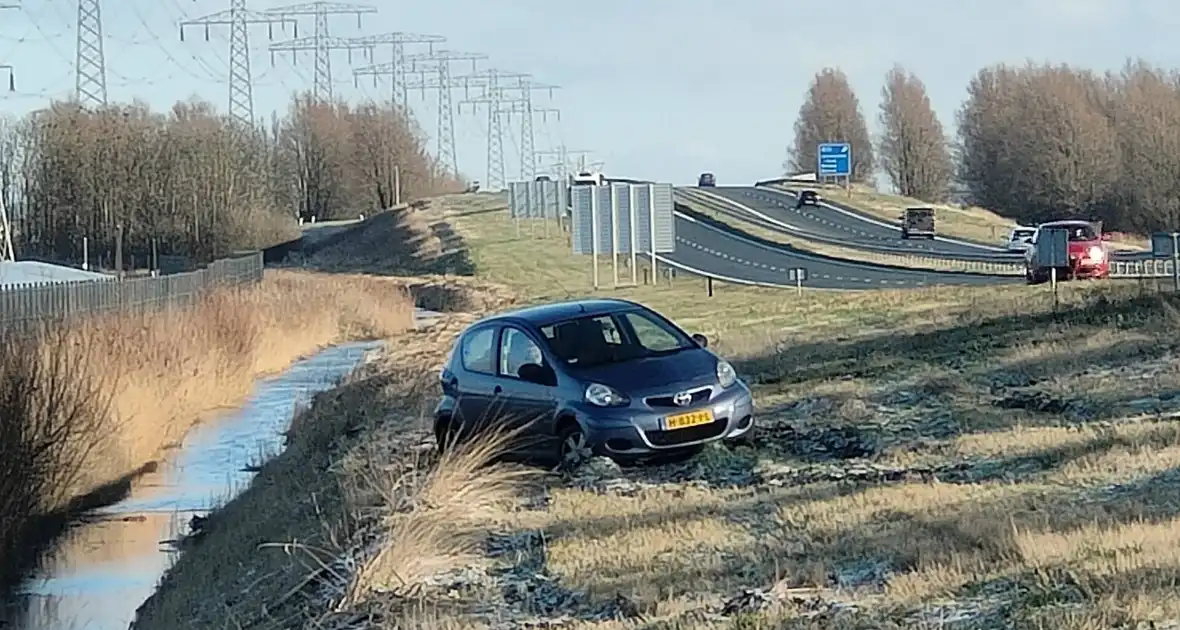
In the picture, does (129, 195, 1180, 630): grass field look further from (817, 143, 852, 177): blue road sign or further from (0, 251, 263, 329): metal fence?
(817, 143, 852, 177): blue road sign

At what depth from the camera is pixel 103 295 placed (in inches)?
1479

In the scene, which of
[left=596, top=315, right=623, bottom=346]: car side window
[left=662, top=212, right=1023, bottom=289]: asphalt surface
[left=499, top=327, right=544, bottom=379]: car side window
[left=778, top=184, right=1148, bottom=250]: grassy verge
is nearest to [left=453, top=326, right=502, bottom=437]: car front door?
[left=499, top=327, right=544, bottom=379]: car side window

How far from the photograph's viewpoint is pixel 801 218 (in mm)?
97688

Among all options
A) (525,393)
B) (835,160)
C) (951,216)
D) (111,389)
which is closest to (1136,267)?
(111,389)

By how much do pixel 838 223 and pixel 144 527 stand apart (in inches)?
2871

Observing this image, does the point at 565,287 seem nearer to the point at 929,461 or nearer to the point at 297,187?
the point at 929,461

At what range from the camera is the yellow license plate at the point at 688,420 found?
15.7m

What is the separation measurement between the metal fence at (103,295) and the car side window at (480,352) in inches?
481

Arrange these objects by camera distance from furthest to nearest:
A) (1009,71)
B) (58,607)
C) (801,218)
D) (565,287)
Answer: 1. (1009,71)
2. (801,218)
3. (565,287)
4. (58,607)

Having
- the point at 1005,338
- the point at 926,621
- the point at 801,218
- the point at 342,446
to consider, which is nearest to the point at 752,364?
the point at 1005,338

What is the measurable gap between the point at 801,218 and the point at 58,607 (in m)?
80.0

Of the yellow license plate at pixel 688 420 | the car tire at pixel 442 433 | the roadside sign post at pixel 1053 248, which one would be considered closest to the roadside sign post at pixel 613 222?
the roadside sign post at pixel 1053 248

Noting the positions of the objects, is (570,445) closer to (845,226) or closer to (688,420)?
(688,420)

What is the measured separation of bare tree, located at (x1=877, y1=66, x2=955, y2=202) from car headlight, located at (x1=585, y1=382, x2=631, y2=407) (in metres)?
112
